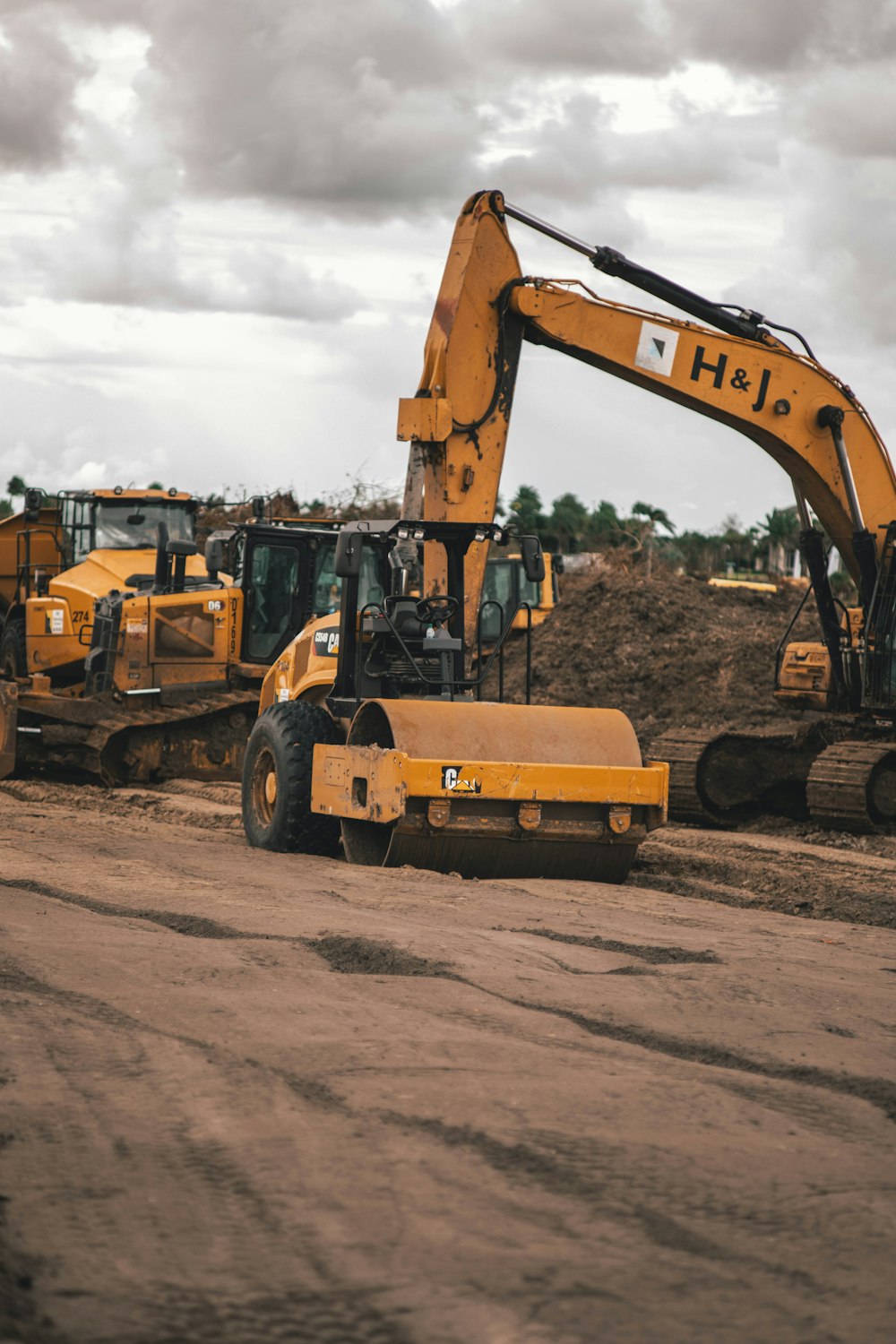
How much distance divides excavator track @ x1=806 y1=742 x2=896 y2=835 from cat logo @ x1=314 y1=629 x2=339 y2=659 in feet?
14.3

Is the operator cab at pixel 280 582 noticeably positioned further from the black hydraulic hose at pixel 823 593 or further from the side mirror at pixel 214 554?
the black hydraulic hose at pixel 823 593

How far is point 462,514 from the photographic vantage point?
1229 cm

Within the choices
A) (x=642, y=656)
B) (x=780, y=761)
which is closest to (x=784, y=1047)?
(x=780, y=761)

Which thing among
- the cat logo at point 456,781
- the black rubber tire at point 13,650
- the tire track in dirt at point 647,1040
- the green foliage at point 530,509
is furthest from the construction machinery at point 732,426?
the green foliage at point 530,509

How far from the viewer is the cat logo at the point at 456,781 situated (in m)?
10.5

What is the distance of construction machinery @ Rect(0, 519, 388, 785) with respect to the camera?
16938 millimetres

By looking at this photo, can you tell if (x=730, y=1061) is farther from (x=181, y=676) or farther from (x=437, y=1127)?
(x=181, y=676)

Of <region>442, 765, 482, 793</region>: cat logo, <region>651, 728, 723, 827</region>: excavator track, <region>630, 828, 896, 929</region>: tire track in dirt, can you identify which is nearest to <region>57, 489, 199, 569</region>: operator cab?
<region>651, 728, 723, 827</region>: excavator track

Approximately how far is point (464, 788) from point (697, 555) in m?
39.4

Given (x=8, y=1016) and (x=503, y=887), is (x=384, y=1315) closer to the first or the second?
(x=8, y=1016)

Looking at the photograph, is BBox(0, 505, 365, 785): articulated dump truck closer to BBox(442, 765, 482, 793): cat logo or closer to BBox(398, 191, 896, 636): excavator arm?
BBox(398, 191, 896, 636): excavator arm

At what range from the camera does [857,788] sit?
45.1ft

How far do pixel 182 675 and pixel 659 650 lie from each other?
9420mm

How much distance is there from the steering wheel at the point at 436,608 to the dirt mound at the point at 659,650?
943cm
